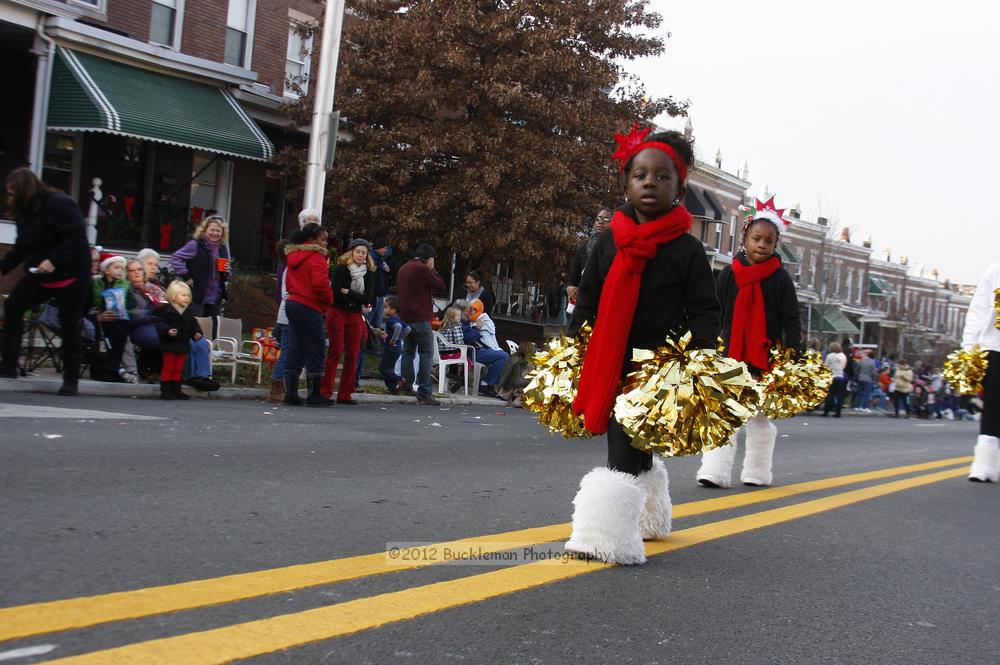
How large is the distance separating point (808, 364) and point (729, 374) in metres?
3.45

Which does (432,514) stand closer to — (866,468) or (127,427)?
(127,427)

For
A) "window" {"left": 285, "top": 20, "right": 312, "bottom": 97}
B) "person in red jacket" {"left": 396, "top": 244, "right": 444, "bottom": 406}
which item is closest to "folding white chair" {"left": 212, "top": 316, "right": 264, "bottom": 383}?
"person in red jacket" {"left": 396, "top": 244, "right": 444, "bottom": 406}

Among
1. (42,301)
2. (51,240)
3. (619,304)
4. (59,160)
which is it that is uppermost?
(59,160)

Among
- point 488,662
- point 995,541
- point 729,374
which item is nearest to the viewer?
point 488,662

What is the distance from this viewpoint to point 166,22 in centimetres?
2195

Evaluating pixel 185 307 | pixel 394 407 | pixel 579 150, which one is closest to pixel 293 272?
pixel 185 307

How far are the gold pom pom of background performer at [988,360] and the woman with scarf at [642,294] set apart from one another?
16.7 feet

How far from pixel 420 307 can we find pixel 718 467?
675cm

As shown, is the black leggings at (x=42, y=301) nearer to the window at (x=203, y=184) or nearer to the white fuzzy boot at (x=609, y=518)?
the white fuzzy boot at (x=609, y=518)

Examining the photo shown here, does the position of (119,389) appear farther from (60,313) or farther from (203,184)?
(203,184)

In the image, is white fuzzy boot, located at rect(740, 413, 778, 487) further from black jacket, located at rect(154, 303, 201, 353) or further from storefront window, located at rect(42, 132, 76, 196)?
storefront window, located at rect(42, 132, 76, 196)

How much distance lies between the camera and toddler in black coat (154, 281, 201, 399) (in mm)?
10164

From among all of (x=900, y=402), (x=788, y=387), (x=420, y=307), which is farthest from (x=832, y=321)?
(x=788, y=387)

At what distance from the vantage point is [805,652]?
10.9ft
